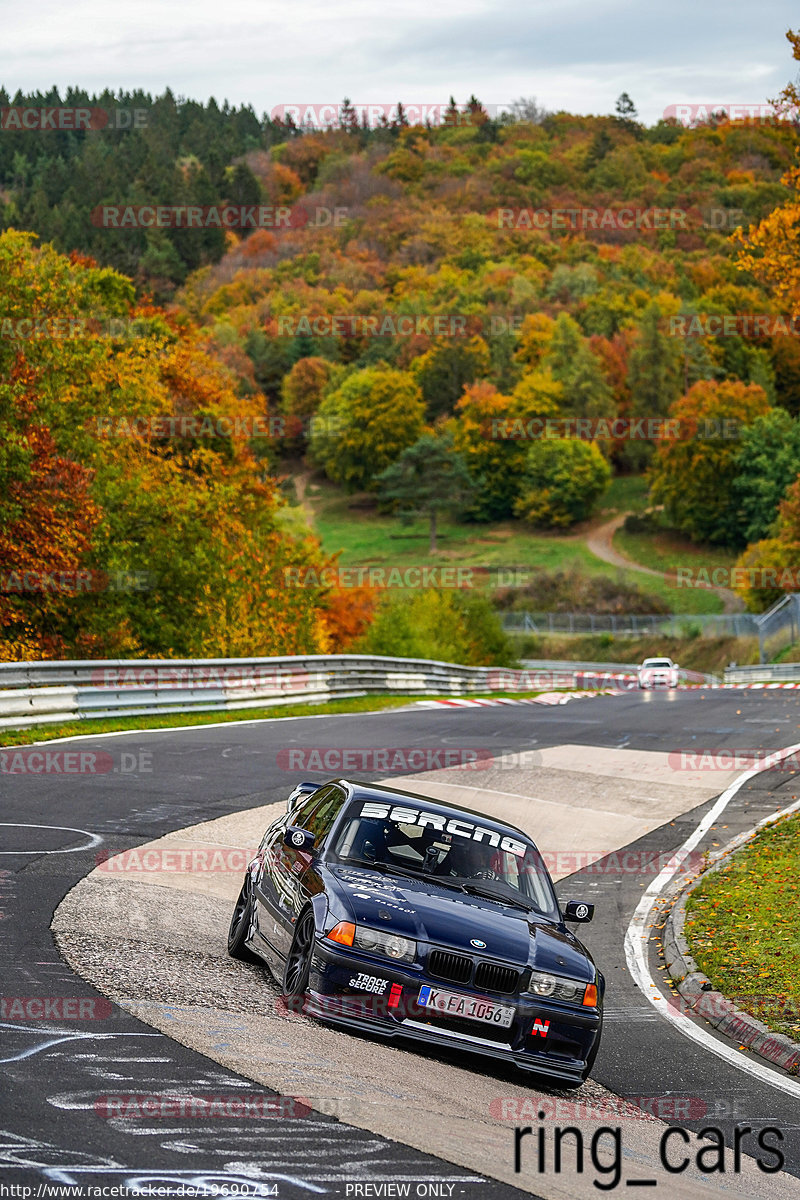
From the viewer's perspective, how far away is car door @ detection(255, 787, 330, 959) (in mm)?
8648

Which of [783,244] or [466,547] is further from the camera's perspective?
[466,547]

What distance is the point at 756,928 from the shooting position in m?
12.5

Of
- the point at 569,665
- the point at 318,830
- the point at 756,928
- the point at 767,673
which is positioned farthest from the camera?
the point at 569,665

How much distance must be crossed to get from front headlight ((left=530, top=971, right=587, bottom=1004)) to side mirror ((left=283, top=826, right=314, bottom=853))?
6.14ft

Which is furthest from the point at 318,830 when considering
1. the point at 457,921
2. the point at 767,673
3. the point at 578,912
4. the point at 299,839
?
the point at 767,673

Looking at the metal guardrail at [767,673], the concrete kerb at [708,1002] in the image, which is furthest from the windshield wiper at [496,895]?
the metal guardrail at [767,673]

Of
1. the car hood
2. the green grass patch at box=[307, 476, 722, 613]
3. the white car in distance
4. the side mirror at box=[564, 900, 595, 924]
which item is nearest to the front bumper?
the car hood

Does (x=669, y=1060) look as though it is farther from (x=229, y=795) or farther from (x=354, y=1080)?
(x=229, y=795)

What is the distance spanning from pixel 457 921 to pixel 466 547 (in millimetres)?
120569

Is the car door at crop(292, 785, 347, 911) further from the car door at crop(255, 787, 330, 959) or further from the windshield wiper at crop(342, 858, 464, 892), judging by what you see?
the windshield wiper at crop(342, 858, 464, 892)

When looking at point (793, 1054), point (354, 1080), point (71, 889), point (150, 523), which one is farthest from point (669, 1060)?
point (150, 523)

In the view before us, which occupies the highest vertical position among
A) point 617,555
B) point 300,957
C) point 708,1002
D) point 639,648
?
point 300,957

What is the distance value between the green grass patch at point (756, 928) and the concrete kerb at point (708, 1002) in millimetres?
83

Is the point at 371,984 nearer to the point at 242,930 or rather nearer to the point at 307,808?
the point at 242,930
